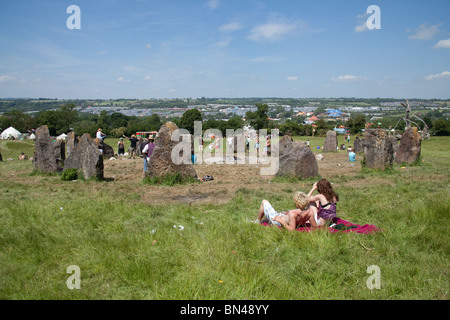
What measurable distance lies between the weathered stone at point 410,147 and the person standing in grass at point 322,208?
13029 mm

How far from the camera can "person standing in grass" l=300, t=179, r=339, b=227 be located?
6332 millimetres

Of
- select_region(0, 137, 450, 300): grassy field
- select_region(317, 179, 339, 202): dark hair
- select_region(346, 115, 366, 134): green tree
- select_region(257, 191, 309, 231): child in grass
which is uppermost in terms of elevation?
select_region(346, 115, 366, 134): green tree

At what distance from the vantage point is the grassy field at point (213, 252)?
4.21 metres

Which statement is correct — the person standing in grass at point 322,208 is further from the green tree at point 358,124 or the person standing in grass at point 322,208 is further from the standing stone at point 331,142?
the green tree at point 358,124

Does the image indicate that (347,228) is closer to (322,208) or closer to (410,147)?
(322,208)

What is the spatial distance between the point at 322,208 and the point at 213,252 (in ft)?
8.83

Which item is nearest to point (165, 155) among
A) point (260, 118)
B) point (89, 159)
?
point (89, 159)

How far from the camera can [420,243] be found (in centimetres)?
550

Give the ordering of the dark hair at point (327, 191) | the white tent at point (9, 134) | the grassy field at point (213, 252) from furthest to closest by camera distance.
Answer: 1. the white tent at point (9, 134)
2. the dark hair at point (327, 191)
3. the grassy field at point (213, 252)

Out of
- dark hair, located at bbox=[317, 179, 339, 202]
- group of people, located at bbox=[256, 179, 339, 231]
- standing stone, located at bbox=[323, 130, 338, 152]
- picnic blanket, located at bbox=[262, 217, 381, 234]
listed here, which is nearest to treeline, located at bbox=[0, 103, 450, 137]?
standing stone, located at bbox=[323, 130, 338, 152]

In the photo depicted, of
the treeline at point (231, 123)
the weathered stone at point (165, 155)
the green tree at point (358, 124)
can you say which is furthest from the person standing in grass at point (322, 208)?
the green tree at point (358, 124)

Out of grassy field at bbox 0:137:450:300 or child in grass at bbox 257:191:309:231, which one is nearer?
grassy field at bbox 0:137:450:300

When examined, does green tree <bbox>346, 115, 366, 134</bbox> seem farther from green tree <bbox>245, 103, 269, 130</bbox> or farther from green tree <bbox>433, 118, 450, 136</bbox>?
green tree <bbox>245, 103, 269, 130</bbox>

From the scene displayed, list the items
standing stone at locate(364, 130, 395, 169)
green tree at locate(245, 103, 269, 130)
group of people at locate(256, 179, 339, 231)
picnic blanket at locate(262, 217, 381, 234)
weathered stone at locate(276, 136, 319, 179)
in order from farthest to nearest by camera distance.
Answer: green tree at locate(245, 103, 269, 130) → standing stone at locate(364, 130, 395, 169) → weathered stone at locate(276, 136, 319, 179) → group of people at locate(256, 179, 339, 231) → picnic blanket at locate(262, 217, 381, 234)
